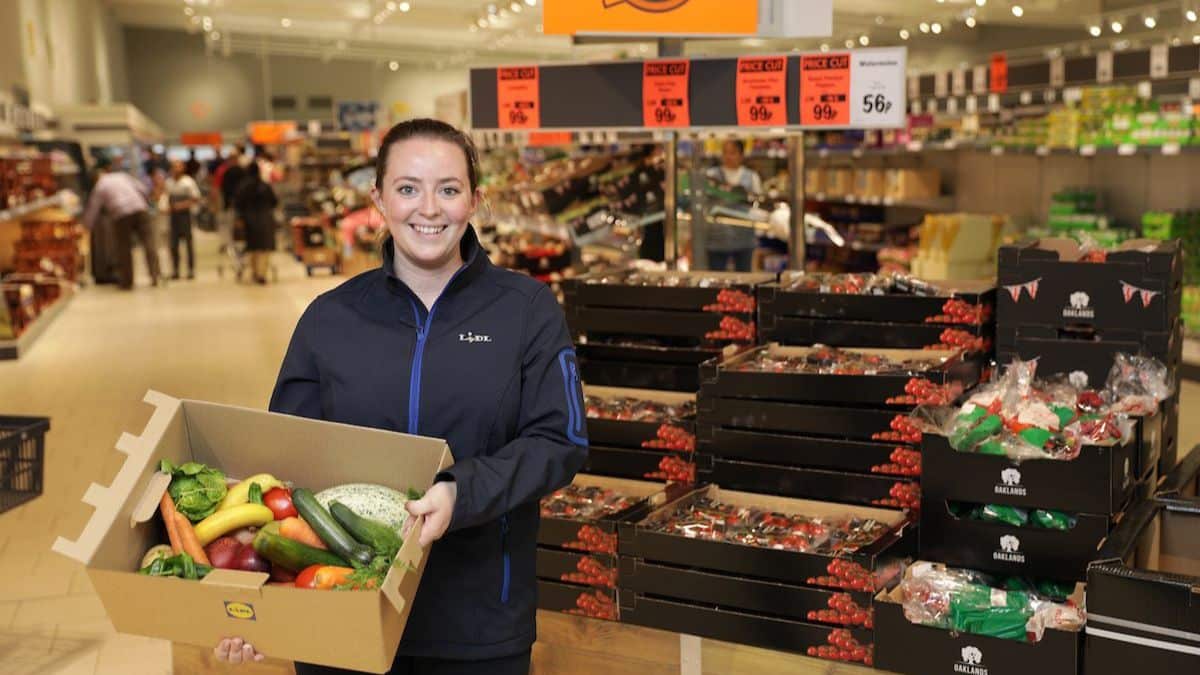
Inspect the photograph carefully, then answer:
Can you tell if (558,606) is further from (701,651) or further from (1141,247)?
(1141,247)

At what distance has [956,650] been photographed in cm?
263

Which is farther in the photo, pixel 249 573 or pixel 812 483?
pixel 812 483

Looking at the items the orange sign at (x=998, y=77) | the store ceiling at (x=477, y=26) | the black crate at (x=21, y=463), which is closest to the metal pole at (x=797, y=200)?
the black crate at (x=21, y=463)

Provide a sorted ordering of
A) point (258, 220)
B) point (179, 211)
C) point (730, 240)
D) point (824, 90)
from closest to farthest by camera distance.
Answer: point (824, 90) < point (730, 240) < point (258, 220) < point (179, 211)

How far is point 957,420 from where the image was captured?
2889 millimetres

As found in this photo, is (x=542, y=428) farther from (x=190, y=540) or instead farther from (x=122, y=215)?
(x=122, y=215)

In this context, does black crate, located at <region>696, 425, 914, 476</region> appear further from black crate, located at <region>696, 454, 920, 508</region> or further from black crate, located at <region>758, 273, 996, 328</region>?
black crate, located at <region>758, 273, 996, 328</region>

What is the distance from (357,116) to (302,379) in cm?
2283

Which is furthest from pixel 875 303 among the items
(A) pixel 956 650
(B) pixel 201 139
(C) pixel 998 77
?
(B) pixel 201 139


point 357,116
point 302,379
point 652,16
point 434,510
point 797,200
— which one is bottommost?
point 434,510

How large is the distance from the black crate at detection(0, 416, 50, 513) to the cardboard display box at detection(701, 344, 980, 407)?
1861 millimetres

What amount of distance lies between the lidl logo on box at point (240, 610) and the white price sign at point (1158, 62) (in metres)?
7.50

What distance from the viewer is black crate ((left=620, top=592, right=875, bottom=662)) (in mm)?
2955

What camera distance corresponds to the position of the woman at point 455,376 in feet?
6.24
